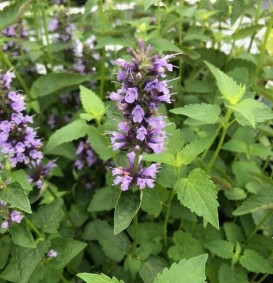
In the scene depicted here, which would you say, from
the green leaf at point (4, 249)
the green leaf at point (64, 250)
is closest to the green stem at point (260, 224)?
the green leaf at point (64, 250)

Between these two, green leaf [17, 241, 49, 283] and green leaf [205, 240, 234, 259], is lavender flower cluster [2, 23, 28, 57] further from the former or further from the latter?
green leaf [205, 240, 234, 259]

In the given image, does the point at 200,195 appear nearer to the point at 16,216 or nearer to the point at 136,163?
the point at 136,163

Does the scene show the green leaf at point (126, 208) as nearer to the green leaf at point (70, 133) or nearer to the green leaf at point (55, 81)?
the green leaf at point (70, 133)

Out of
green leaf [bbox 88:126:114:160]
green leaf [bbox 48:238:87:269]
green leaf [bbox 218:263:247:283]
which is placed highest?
green leaf [bbox 88:126:114:160]

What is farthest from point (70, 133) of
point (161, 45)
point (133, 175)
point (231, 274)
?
point (231, 274)

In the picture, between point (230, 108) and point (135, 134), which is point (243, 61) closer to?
point (230, 108)

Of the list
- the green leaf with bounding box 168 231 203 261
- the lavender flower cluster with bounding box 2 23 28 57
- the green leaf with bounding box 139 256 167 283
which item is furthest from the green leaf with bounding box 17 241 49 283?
the lavender flower cluster with bounding box 2 23 28 57
